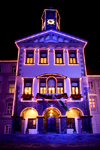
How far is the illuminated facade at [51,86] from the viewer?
20.4m

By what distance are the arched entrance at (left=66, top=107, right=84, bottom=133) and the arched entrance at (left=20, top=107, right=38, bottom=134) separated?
4909 millimetres

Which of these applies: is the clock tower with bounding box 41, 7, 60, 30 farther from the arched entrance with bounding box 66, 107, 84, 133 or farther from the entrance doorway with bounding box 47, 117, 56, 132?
the entrance doorway with bounding box 47, 117, 56, 132

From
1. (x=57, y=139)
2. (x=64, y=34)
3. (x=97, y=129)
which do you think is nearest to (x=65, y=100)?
(x=57, y=139)

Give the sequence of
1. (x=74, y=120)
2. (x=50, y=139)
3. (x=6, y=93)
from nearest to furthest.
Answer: (x=50, y=139) < (x=74, y=120) < (x=6, y=93)

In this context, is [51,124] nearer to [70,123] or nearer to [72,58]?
[70,123]

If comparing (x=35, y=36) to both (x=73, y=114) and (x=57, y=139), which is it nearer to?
(x=73, y=114)

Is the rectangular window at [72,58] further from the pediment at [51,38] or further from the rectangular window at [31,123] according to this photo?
the rectangular window at [31,123]

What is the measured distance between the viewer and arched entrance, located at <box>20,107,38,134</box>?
20752 mm

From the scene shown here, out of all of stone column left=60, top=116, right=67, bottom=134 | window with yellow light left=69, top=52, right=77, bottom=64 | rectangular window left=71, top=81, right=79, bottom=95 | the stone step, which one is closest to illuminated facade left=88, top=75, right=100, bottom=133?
rectangular window left=71, top=81, right=79, bottom=95

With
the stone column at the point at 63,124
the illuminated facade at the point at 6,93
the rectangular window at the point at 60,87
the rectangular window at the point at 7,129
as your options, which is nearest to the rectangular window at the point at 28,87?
the rectangular window at the point at 60,87

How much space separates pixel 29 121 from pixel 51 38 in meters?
13.9

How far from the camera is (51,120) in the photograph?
21609 mm

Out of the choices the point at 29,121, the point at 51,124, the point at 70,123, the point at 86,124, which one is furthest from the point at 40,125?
the point at 86,124

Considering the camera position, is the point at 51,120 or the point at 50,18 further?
the point at 50,18
